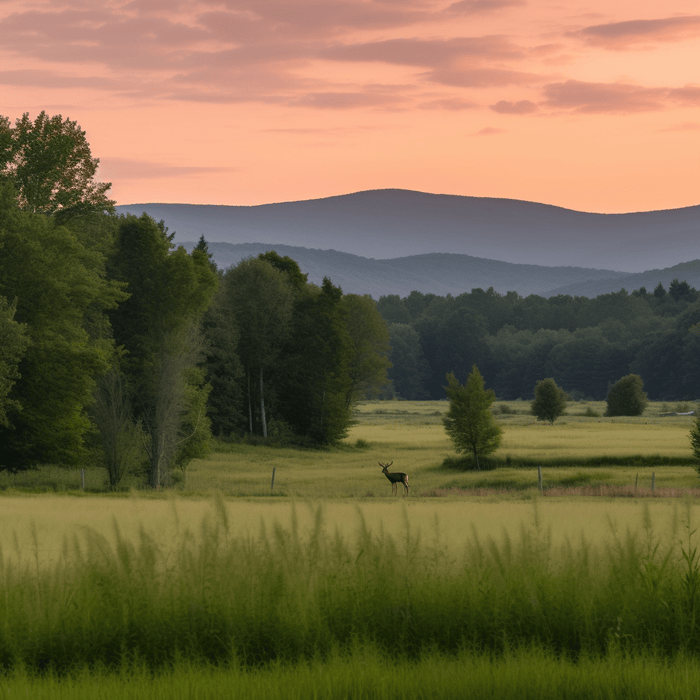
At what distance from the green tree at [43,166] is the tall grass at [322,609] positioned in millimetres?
33000

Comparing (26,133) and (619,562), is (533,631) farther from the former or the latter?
(26,133)

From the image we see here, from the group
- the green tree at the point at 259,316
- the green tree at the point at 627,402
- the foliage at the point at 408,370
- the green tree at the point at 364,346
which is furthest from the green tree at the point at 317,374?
the foliage at the point at 408,370

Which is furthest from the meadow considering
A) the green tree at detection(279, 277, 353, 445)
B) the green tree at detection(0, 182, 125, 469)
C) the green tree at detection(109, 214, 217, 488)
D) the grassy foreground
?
the green tree at detection(279, 277, 353, 445)

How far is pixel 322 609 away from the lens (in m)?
8.22

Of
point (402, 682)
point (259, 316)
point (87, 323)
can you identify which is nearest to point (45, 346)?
point (87, 323)

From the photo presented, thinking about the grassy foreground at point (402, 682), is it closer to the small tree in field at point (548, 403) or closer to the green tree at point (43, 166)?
the green tree at point (43, 166)

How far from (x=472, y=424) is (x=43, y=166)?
25.5m

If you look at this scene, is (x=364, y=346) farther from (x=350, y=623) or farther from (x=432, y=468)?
(x=350, y=623)

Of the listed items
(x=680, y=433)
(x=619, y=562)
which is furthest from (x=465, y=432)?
(x=619, y=562)

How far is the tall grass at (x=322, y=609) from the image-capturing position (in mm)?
7648

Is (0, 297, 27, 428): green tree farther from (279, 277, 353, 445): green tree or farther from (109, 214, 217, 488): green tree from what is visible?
(279, 277, 353, 445): green tree

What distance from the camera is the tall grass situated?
25.1 ft

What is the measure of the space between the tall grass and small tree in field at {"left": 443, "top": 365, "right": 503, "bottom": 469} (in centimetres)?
3947

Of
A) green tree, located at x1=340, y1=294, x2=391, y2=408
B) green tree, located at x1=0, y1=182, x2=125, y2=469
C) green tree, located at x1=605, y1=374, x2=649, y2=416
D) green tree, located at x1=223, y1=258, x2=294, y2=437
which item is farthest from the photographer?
green tree, located at x1=605, y1=374, x2=649, y2=416
